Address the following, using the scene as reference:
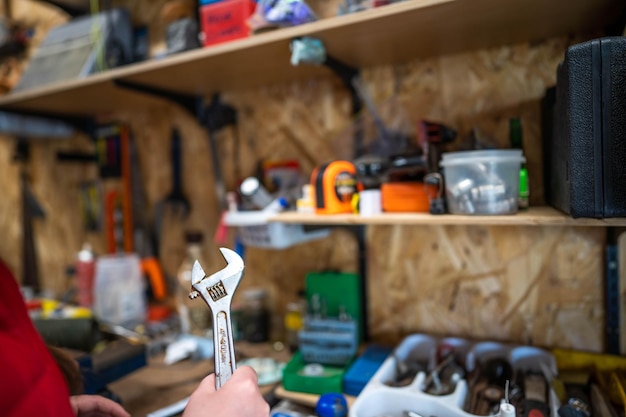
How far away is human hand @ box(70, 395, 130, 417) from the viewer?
32.3 inches

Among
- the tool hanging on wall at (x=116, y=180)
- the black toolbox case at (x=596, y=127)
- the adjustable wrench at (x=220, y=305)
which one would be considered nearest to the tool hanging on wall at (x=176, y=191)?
the tool hanging on wall at (x=116, y=180)

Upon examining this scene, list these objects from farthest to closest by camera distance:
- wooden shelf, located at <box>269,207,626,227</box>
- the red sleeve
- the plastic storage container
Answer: the plastic storage container
wooden shelf, located at <box>269,207,626,227</box>
the red sleeve

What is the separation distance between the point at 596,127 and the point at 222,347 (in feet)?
2.34

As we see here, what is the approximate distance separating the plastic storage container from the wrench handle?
1.84 ft

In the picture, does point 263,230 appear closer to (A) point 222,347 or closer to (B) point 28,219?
(A) point 222,347

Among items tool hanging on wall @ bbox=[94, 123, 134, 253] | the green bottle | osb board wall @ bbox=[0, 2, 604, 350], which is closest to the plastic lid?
osb board wall @ bbox=[0, 2, 604, 350]

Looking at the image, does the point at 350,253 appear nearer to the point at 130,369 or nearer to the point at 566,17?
the point at 130,369

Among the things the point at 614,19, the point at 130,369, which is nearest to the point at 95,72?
the point at 130,369

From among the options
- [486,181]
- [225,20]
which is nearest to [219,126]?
[225,20]

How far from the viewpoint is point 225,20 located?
1.23 m

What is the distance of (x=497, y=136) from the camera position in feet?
3.90

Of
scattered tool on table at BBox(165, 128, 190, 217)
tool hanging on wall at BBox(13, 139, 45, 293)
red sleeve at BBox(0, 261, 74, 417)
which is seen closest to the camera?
red sleeve at BBox(0, 261, 74, 417)

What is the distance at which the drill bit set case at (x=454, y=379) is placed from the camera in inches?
36.7

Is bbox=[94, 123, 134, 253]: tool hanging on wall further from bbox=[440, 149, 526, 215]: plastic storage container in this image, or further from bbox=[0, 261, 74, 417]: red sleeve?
bbox=[440, 149, 526, 215]: plastic storage container
